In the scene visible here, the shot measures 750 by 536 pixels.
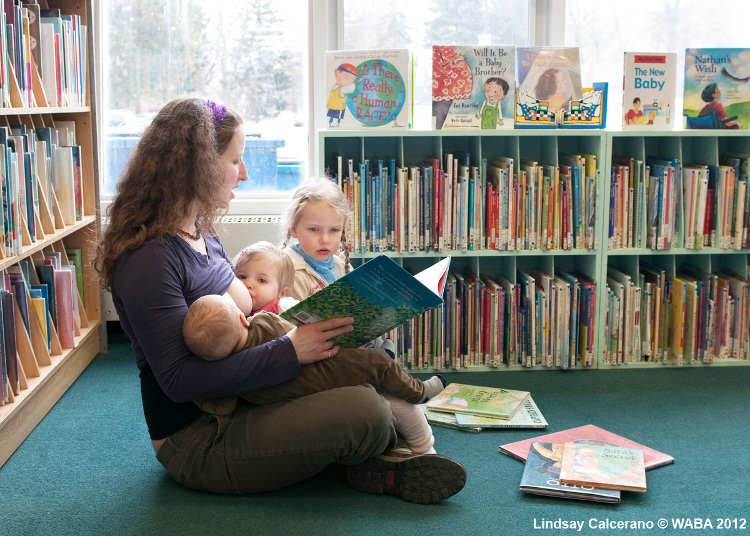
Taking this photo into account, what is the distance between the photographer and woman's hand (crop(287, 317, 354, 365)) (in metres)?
1.78

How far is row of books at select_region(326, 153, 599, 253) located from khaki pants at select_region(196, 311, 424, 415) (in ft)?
3.55

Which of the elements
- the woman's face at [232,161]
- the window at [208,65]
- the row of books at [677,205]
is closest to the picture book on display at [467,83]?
the row of books at [677,205]

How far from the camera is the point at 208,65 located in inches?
133

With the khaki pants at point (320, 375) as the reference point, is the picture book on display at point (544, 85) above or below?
above

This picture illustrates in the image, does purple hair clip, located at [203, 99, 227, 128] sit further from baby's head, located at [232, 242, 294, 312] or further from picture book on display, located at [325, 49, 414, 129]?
picture book on display, located at [325, 49, 414, 129]

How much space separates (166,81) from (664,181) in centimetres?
208

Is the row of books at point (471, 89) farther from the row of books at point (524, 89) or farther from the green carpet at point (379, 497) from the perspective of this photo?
the green carpet at point (379, 497)

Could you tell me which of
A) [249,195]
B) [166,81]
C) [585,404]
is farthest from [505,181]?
[166,81]

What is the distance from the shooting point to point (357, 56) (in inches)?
115

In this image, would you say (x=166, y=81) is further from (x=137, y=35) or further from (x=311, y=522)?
(x=311, y=522)

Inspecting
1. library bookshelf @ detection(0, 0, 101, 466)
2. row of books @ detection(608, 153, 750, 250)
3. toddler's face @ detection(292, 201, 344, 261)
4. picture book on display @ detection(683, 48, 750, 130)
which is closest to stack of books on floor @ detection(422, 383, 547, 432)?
toddler's face @ detection(292, 201, 344, 261)

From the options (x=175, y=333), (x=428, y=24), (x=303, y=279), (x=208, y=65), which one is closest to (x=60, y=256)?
(x=208, y=65)

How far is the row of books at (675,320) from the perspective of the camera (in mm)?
3057

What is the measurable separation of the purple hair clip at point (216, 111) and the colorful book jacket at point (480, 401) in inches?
47.2
